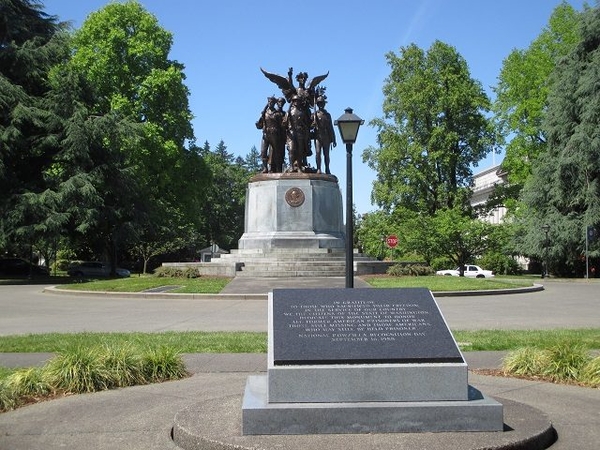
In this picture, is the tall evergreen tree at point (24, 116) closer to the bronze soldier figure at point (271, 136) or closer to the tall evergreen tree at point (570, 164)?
the bronze soldier figure at point (271, 136)

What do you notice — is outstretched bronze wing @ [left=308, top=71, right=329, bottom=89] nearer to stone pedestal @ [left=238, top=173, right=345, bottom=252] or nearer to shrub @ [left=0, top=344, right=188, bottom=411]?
stone pedestal @ [left=238, top=173, right=345, bottom=252]

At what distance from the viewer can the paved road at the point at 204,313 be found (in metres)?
14.5

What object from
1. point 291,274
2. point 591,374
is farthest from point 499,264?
point 591,374

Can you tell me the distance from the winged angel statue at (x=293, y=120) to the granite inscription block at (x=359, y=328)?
26363mm

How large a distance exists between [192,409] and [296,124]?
27300 mm

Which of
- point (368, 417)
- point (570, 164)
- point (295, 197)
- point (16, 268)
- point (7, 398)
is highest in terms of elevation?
point (570, 164)

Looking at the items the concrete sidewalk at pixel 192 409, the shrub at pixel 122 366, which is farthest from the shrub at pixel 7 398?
the shrub at pixel 122 366

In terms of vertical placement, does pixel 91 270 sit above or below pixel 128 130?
below

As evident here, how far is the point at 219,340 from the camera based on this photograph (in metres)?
11.7

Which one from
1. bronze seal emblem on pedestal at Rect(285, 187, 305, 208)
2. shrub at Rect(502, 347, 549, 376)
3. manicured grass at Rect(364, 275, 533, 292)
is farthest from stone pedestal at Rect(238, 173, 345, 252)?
shrub at Rect(502, 347, 549, 376)

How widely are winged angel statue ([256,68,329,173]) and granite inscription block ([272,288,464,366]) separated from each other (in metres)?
26.4

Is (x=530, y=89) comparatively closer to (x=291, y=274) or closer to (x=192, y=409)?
(x=291, y=274)

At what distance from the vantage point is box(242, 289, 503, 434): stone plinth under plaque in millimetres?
5652

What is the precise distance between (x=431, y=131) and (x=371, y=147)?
18.3ft
